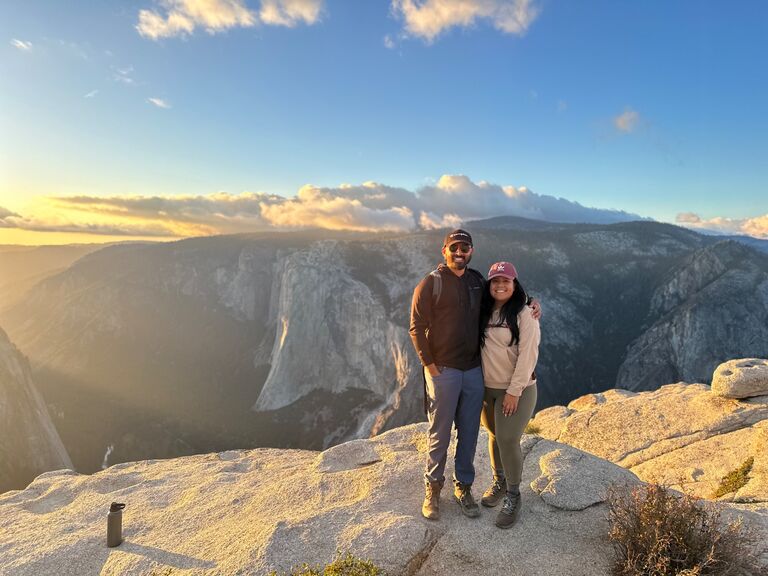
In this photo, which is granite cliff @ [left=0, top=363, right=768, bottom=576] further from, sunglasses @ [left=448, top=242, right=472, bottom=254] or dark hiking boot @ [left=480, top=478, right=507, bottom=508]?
sunglasses @ [left=448, top=242, right=472, bottom=254]

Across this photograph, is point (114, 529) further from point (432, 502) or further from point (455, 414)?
point (455, 414)

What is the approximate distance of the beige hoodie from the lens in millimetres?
5969

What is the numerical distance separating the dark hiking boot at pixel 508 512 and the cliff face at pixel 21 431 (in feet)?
180

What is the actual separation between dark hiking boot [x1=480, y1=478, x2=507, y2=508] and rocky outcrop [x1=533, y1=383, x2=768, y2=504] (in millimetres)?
7254

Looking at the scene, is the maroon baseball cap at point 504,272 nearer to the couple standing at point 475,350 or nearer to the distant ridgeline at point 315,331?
the couple standing at point 475,350

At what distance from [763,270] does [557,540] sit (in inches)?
3409

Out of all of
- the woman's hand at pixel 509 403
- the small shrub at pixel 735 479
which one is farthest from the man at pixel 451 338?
the small shrub at pixel 735 479

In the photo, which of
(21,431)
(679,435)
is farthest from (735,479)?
(21,431)

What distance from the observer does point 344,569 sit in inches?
219

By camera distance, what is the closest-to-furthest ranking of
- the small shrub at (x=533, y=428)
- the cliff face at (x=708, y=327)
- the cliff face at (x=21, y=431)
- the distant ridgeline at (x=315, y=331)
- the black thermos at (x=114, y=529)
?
the black thermos at (x=114, y=529) → the small shrub at (x=533, y=428) → the cliff face at (x=21, y=431) → the cliff face at (x=708, y=327) → the distant ridgeline at (x=315, y=331)

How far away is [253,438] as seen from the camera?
7344cm

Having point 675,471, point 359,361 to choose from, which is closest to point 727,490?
point 675,471

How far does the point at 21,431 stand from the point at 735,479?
6287 cm

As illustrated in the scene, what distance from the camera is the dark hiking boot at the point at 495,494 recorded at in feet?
23.9
